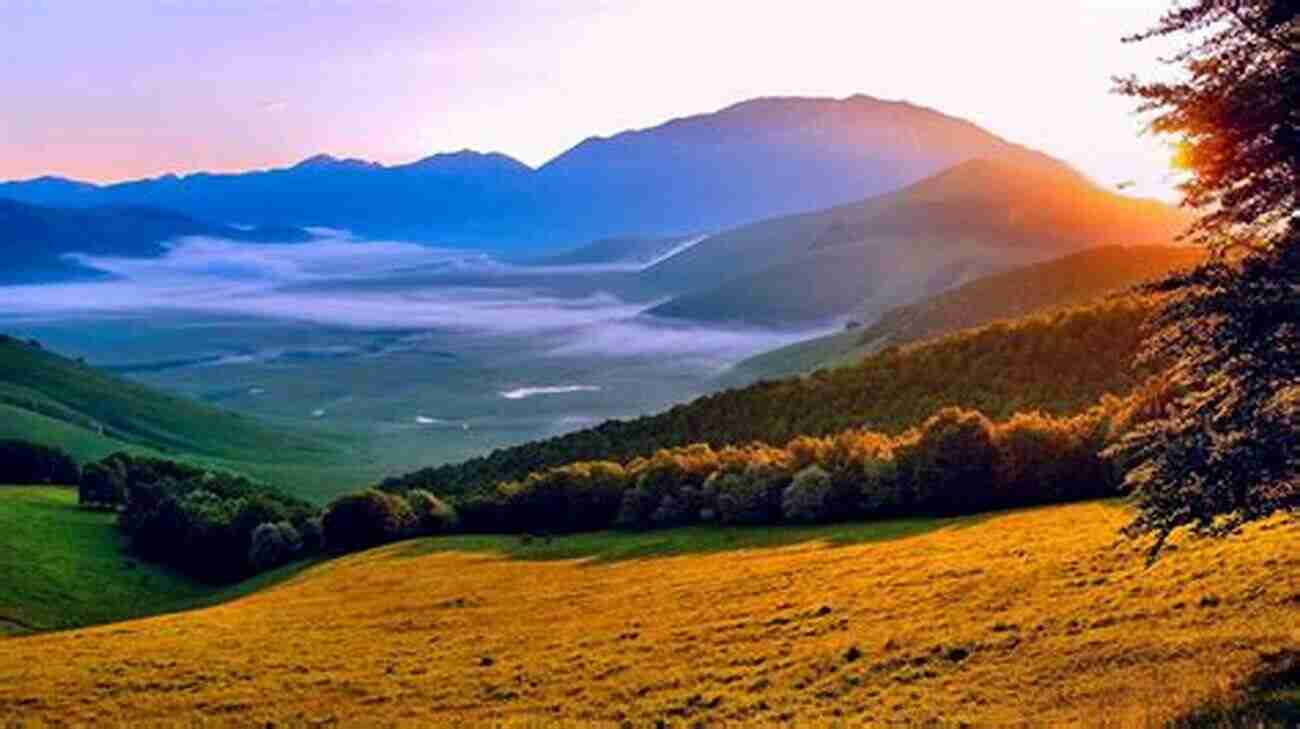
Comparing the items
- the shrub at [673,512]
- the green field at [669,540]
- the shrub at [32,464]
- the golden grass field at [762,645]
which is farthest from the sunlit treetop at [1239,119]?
the shrub at [32,464]

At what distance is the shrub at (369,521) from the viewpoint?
10519 centimetres

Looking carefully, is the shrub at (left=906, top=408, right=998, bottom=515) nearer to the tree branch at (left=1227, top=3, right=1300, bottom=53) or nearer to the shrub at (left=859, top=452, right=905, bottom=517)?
the shrub at (left=859, top=452, right=905, bottom=517)

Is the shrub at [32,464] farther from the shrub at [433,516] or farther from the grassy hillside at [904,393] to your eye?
the shrub at [433,516]

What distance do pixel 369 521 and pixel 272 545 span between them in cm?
924

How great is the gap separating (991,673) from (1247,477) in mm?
10190

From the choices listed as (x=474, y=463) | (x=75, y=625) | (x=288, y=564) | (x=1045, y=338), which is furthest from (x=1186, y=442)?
(x=474, y=463)

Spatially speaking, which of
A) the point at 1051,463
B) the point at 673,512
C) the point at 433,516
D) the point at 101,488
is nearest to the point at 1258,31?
the point at 1051,463

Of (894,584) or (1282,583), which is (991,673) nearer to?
(1282,583)

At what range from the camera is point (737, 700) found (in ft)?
117

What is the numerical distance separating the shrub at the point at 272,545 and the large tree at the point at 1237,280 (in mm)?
91411

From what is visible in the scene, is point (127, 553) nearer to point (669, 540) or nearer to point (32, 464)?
point (32, 464)

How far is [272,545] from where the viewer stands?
351 feet

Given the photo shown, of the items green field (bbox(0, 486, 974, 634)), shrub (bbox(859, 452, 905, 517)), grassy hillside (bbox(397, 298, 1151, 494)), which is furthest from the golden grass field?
grassy hillside (bbox(397, 298, 1151, 494))

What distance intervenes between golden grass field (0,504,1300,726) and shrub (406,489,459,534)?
120 ft
